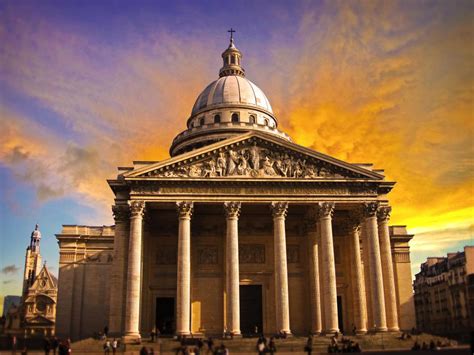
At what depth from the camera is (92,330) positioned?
5081 centimetres

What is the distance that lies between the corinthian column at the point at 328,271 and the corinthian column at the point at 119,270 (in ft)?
50.1

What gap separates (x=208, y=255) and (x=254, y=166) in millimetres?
9866

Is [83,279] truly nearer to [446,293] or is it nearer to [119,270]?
[119,270]

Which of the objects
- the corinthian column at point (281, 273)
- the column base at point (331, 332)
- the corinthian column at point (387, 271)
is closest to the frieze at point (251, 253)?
the corinthian column at point (281, 273)

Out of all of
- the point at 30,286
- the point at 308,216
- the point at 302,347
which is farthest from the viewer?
the point at 30,286

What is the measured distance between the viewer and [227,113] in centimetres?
6625

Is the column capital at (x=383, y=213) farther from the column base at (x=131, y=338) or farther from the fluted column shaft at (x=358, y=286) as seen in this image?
the column base at (x=131, y=338)

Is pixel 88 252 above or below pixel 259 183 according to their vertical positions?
below

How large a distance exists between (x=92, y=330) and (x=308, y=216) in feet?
78.8

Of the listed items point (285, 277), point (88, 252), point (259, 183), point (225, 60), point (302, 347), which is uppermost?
point (225, 60)

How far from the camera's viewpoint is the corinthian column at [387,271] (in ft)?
130

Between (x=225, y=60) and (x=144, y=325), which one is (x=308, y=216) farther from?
(x=225, y=60)

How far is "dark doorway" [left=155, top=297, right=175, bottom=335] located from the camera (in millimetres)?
43594

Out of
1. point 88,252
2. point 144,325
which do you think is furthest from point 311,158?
point 88,252
